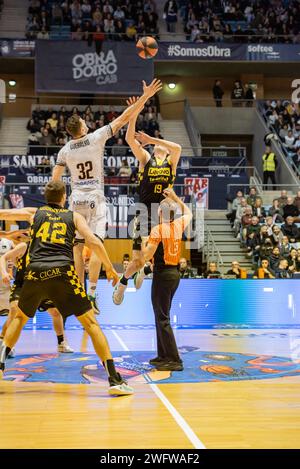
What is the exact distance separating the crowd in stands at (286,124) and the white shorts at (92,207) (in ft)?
59.8

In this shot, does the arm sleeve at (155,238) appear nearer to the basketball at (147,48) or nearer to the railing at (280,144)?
the basketball at (147,48)

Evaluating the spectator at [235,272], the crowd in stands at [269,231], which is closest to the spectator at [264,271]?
the crowd in stands at [269,231]

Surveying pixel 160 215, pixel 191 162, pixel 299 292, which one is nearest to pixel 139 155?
pixel 160 215

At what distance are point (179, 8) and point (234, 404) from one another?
28566 millimetres

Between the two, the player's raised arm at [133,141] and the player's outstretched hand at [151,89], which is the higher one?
the player's outstretched hand at [151,89]

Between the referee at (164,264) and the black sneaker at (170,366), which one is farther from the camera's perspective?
the referee at (164,264)

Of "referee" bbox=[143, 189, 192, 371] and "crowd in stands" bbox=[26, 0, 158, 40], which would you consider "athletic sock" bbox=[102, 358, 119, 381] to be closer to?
"referee" bbox=[143, 189, 192, 371]

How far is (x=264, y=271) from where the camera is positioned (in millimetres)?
17188

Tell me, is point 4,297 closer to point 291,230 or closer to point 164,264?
point 164,264

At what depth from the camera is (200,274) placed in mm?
19453

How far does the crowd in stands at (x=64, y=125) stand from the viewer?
25283 millimetres

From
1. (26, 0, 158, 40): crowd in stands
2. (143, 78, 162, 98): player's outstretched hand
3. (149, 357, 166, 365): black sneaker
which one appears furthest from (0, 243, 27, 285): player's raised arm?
(26, 0, 158, 40): crowd in stands

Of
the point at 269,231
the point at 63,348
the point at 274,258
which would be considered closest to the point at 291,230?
the point at 269,231

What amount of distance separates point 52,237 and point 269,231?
1356cm
